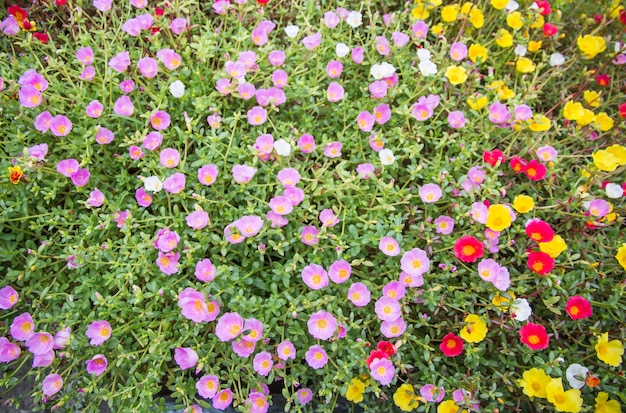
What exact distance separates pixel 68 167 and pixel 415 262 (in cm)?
144

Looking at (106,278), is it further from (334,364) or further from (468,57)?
(468,57)

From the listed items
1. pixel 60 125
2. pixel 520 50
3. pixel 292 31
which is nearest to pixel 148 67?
pixel 60 125

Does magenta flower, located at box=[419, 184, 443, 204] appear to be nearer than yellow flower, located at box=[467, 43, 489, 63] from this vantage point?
Yes

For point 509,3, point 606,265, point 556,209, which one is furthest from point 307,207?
point 509,3

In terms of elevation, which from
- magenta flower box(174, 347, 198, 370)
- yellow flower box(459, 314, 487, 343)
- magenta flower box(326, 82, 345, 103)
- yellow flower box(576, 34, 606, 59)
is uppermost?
yellow flower box(576, 34, 606, 59)

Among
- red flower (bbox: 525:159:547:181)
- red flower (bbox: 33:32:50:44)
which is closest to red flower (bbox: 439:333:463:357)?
red flower (bbox: 525:159:547:181)

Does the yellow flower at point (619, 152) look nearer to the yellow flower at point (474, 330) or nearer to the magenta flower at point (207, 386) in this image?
the yellow flower at point (474, 330)

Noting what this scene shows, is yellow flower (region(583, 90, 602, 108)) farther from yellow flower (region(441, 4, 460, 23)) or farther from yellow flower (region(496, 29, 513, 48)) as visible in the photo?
yellow flower (region(441, 4, 460, 23))

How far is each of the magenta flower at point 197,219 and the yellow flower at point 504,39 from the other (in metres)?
1.82

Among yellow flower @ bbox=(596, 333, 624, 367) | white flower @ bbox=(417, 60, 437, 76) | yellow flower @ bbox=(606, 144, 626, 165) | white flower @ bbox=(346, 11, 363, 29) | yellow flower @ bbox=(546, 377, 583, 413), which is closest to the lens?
yellow flower @ bbox=(546, 377, 583, 413)

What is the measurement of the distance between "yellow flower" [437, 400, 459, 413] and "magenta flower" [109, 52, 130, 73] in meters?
1.89

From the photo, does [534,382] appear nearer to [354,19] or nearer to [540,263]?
[540,263]

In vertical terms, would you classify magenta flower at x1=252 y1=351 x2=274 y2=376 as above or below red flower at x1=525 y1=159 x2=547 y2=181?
below

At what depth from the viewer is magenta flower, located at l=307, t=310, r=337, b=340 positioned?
172cm
